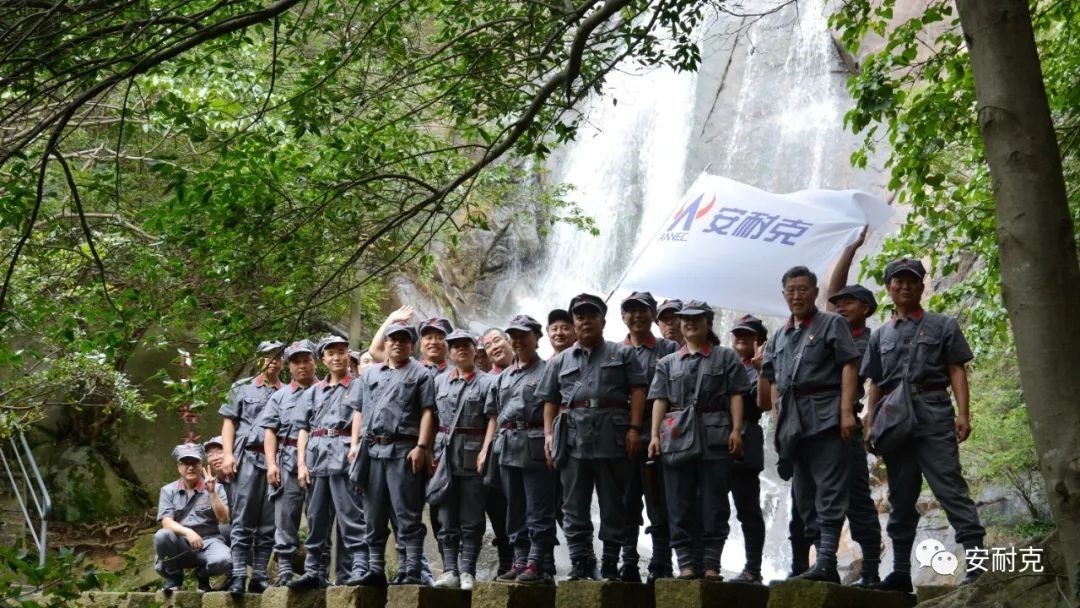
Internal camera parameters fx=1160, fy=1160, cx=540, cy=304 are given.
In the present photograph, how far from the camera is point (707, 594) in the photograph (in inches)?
230

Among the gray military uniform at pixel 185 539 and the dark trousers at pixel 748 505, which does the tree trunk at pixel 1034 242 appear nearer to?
the dark trousers at pixel 748 505

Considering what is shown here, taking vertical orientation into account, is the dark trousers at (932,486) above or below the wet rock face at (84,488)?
below

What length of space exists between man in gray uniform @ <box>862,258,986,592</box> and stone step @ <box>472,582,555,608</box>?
194 cm

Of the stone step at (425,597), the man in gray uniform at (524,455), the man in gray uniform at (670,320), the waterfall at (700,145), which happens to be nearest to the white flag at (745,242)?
the man in gray uniform at (670,320)

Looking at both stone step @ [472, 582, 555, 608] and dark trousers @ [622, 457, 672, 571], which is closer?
stone step @ [472, 582, 555, 608]

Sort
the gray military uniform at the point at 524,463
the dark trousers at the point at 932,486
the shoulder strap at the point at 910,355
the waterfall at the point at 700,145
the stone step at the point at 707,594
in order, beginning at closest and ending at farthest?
the stone step at the point at 707,594, the dark trousers at the point at 932,486, the shoulder strap at the point at 910,355, the gray military uniform at the point at 524,463, the waterfall at the point at 700,145

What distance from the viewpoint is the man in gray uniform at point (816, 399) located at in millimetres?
6164

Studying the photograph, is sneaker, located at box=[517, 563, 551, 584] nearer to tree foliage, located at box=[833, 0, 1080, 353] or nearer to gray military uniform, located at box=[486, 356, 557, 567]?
gray military uniform, located at box=[486, 356, 557, 567]

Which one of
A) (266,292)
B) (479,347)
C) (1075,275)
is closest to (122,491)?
(479,347)

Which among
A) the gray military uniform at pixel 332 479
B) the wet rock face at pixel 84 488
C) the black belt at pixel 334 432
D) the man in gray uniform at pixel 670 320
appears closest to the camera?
the man in gray uniform at pixel 670 320

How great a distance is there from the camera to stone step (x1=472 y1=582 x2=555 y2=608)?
21.7ft

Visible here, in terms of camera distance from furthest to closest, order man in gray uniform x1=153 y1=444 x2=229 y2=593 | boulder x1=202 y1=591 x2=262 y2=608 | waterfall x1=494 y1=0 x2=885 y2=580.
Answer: waterfall x1=494 y1=0 x2=885 y2=580 → man in gray uniform x1=153 y1=444 x2=229 y2=593 → boulder x1=202 y1=591 x2=262 y2=608

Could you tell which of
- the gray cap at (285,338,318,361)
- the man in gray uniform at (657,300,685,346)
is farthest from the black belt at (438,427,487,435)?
the gray cap at (285,338,318,361)

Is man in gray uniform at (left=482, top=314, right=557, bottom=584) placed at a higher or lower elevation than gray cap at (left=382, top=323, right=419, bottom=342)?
lower
